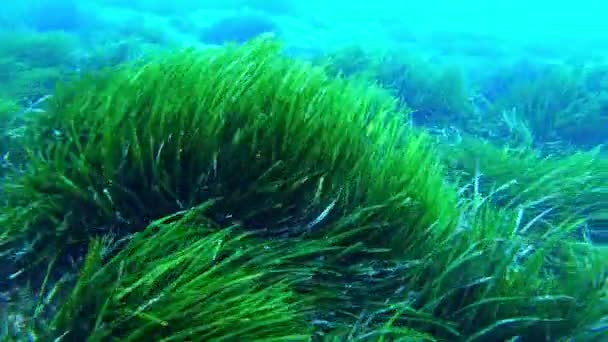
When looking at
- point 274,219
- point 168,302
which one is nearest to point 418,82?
point 274,219

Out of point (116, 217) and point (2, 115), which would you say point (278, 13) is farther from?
point (116, 217)

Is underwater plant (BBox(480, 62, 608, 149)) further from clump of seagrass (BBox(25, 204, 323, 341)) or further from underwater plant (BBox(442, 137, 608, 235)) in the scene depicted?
clump of seagrass (BBox(25, 204, 323, 341))

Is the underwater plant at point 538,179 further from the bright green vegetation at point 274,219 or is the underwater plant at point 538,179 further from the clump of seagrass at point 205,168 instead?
the clump of seagrass at point 205,168

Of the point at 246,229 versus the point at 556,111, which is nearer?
the point at 246,229

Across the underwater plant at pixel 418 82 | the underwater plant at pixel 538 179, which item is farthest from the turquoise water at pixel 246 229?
the underwater plant at pixel 418 82

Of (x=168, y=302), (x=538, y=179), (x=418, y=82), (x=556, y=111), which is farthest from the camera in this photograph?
(x=418, y=82)

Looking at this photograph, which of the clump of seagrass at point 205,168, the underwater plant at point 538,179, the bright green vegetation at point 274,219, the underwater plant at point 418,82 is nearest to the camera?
the bright green vegetation at point 274,219

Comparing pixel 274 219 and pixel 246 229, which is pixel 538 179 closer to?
pixel 274 219

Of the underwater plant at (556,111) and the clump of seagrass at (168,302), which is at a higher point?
the clump of seagrass at (168,302)

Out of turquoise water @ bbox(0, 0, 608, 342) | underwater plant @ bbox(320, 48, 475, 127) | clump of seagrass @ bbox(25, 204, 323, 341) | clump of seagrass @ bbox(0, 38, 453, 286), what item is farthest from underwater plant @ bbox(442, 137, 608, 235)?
clump of seagrass @ bbox(25, 204, 323, 341)

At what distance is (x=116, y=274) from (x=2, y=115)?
7.18 ft

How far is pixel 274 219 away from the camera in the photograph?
217 centimetres

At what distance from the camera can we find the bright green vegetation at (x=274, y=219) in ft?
6.27

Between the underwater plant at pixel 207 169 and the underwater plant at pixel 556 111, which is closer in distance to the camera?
the underwater plant at pixel 207 169
